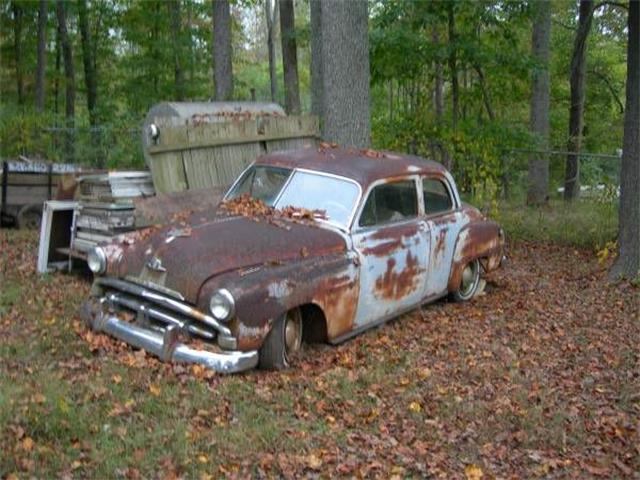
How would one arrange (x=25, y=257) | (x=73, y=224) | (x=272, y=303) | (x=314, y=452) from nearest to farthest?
(x=314, y=452) < (x=272, y=303) < (x=73, y=224) < (x=25, y=257)

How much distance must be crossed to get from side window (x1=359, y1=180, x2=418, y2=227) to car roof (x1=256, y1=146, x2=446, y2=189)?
0.40ft

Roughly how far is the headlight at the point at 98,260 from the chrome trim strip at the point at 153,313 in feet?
0.81

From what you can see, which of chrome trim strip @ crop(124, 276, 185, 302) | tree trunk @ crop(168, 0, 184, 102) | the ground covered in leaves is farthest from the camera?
tree trunk @ crop(168, 0, 184, 102)

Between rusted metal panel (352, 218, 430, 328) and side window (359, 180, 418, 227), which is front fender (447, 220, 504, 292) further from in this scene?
side window (359, 180, 418, 227)

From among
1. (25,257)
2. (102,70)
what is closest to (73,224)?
(25,257)

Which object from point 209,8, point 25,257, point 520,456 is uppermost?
point 209,8

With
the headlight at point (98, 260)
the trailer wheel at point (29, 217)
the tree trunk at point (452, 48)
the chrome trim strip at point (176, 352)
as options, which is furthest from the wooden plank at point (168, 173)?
the tree trunk at point (452, 48)

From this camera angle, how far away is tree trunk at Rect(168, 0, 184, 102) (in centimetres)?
2333

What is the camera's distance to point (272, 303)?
→ 5770 mm

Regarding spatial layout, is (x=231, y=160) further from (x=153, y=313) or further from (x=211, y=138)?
(x=153, y=313)

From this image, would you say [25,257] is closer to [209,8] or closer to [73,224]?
[73,224]

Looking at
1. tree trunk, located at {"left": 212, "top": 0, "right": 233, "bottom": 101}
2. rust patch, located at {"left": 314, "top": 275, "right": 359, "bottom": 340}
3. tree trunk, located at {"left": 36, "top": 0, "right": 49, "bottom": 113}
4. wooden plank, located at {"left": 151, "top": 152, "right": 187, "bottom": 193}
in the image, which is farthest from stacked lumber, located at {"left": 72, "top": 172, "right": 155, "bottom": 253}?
tree trunk, located at {"left": 36, "top": 0, "right": 49, "bottom": 113}

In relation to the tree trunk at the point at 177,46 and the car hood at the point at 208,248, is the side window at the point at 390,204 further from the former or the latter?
the tree trunk at the point at 177,46

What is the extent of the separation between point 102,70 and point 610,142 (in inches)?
693
